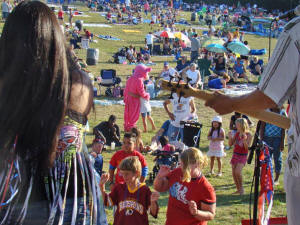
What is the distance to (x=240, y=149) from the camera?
7.09 metres

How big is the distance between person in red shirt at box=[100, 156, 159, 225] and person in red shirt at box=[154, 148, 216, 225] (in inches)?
8.4

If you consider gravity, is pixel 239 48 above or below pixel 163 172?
above

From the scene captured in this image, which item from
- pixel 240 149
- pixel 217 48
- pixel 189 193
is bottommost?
pixel 240 149

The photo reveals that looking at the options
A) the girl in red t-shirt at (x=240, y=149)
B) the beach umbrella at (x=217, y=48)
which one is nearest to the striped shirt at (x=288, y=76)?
the girl in red t-shirt at (x=240, y=149)

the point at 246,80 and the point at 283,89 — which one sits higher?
the point at 283,89

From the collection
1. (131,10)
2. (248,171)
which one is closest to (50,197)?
(248,171)

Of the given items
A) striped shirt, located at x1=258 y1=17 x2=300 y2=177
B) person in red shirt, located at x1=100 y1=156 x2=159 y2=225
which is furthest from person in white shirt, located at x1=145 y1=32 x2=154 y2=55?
striped shirt, located at x1=258 y1=17 x2=300 y2=177

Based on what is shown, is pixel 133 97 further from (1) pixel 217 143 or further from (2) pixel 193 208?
(2) pixel 193 208

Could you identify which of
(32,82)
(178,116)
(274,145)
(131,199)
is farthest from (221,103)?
(178,116)

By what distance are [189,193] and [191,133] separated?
441cm

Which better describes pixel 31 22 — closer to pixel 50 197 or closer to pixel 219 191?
pixel 50 197

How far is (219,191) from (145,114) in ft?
12.6

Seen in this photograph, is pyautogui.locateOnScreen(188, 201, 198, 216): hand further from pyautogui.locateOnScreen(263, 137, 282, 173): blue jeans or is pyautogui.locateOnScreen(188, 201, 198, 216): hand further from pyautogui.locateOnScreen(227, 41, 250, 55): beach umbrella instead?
pyautogui.locateOnScreen(227, 41, 250, 55): beach umbrella

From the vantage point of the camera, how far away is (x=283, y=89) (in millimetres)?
1604
